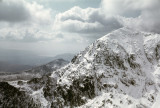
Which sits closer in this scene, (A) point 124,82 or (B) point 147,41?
(A) point 124,82

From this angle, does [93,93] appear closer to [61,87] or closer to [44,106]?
[61,87]

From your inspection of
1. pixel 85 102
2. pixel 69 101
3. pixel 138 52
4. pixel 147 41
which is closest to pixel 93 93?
pixel 85 102

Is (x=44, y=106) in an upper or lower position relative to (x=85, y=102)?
lower

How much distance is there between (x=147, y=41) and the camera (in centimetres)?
18462

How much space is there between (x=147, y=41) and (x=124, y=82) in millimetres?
84528

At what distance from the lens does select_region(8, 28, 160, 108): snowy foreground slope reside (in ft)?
416

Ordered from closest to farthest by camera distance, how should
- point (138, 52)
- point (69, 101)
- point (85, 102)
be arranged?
point (85, 102) < point (69, 101) < point (138, 52)

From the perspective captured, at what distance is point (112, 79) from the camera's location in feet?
467

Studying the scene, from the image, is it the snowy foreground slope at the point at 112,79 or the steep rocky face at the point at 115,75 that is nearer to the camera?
the snowy foreground slope at the point at 112,79

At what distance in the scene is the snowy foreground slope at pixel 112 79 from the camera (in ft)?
416

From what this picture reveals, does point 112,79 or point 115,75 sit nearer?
point 112,79

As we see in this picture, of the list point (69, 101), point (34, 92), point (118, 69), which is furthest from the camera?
point (34, 92)

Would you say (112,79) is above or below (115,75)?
below

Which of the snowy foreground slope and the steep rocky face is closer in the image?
the snowy foreground slope
